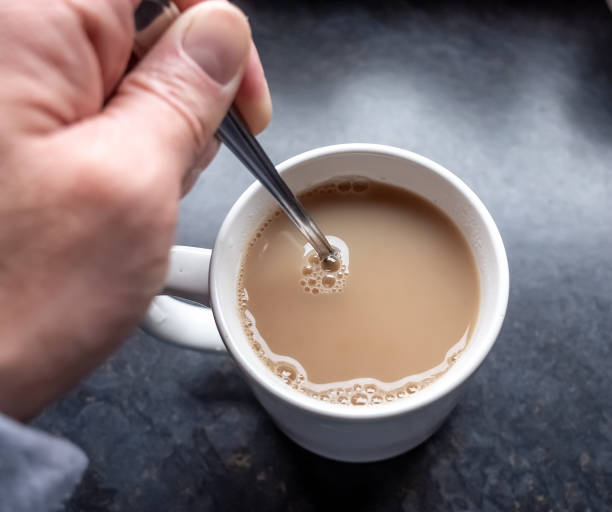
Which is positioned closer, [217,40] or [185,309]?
[217,40]

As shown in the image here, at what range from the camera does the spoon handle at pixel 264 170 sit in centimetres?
69

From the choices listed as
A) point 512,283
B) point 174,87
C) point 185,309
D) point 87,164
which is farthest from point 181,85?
point 512,283

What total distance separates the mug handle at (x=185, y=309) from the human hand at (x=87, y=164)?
0.12 m

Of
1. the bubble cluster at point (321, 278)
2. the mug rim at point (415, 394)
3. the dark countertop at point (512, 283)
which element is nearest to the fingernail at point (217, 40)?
the mug rim at point (415, 394)

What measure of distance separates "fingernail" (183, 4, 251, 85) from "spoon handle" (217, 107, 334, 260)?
0.07m

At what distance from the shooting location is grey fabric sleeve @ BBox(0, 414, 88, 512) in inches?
21.0

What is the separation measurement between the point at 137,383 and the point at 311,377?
0.29 meters

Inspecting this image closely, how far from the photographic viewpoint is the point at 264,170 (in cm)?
72

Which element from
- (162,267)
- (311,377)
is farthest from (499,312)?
(162,267)

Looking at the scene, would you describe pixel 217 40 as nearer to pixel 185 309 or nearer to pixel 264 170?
pixel 264 170

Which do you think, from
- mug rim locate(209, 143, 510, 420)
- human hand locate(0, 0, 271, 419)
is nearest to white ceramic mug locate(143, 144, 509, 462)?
mug rim locate(209, 143, 510, 420)

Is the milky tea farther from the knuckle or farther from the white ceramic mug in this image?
the knuckle

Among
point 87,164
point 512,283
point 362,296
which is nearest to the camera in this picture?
point 87,164

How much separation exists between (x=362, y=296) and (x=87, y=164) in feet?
1.27
